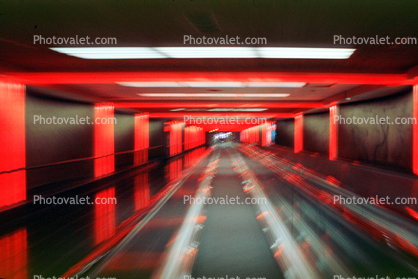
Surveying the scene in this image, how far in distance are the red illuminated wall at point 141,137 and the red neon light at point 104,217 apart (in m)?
5.80

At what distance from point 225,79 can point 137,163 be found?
8.67m

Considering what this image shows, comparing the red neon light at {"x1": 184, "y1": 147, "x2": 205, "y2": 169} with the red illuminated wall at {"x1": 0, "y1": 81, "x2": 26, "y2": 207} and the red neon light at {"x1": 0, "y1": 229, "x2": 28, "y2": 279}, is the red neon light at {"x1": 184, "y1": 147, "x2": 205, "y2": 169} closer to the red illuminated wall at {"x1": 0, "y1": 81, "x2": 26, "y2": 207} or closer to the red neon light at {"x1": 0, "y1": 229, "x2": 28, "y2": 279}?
the red illuminated wall at {"x1": 0, "y1": 81, "x2": 26, "y2": 207}

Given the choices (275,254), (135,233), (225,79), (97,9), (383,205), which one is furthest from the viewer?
(225,79)

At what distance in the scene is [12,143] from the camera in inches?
195

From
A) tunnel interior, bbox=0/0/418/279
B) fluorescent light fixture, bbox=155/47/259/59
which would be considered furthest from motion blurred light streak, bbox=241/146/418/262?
fluorescent light fixture, bbox=155/47/259/59

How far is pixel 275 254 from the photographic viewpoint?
11.2ft

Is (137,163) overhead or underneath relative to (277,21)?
underneath

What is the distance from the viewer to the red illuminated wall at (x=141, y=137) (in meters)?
12.7

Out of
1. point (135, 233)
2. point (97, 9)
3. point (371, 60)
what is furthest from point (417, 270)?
point (97, 9)

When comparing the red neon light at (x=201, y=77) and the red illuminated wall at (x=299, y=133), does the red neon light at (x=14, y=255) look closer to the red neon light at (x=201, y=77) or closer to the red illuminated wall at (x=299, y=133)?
the red neon light at (x=201, y=77)

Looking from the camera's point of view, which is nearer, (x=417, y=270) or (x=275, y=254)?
(x=417, y=270)

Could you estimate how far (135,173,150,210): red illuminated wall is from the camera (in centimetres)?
599

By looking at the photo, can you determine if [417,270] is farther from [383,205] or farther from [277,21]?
[277,21]

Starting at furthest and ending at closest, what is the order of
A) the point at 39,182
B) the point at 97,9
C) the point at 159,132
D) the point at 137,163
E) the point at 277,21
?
the point at 159,132, the point at 137,163, the point at 39,182, the point at 277,21, the point at 97,9
